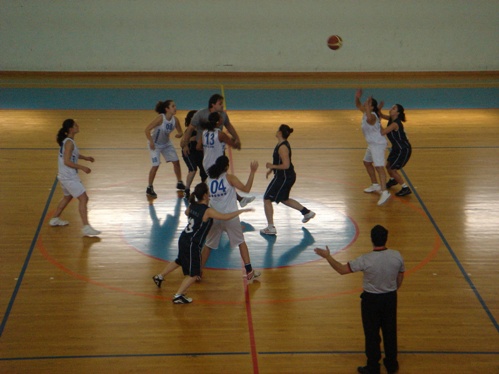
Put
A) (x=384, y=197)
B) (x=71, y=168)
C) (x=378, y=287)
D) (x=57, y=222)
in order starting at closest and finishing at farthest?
(x=378, y=287)
(x=71, y=168)
(x=57, y=222)
(x=384, y=197)

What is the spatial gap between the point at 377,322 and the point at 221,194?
2811mm

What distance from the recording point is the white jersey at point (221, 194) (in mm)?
8656

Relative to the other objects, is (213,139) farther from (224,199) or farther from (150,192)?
(150,192)

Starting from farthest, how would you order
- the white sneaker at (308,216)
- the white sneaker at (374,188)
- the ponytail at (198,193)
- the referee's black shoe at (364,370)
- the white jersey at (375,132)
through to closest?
the white sneaker at (374,188)
the white jersey at (375,132)
the white sneaker at (308,216)
the ponytail at (198,193)
the referee's black shoe at (364,370)

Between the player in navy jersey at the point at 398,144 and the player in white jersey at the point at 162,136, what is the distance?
11.9 ft

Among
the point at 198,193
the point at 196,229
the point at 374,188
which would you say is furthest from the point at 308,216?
the point at 198,193

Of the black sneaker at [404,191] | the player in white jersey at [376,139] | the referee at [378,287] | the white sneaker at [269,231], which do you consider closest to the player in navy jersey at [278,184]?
the white sneaker at [269,231]

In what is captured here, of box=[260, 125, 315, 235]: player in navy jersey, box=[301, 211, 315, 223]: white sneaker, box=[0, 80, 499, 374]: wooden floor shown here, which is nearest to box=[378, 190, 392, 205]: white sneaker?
box=[0, 80, 499, 374]: wooden floor

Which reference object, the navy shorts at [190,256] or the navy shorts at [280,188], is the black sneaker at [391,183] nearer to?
the navy shorts at [280,188]

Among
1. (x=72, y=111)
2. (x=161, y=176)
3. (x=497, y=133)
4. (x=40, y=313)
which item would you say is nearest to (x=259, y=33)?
(x=72, y=111)

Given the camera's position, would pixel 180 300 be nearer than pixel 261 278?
Yes

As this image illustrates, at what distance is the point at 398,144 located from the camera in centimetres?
1204

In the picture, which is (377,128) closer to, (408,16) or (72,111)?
(72,111)

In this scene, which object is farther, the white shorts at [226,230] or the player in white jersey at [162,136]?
the player in white jersey at [162,136]
